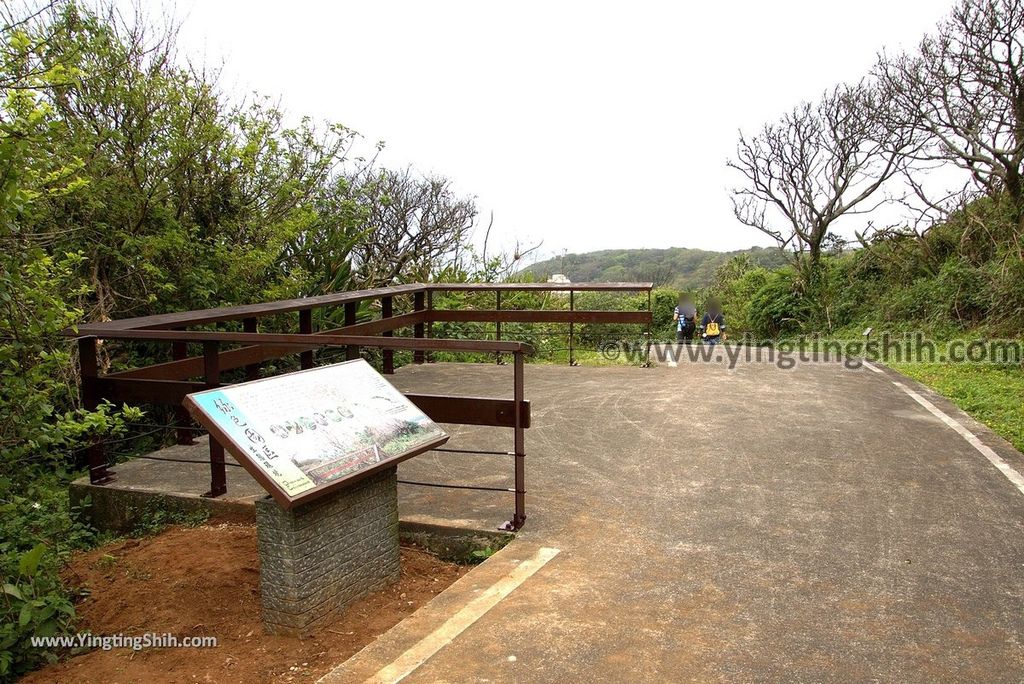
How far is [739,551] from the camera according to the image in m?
4.22

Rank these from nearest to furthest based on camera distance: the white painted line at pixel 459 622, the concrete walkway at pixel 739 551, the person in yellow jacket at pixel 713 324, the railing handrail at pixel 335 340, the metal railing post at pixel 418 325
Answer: the white painted line at pixel 459 622 → the concrete walkway at pixel 739 551 → the railing handrail at pixel 335 340 → the metal railing post at pixel 418 325 → the person in yellow jacket at pixel 713 324

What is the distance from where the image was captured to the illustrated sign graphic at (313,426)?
339 cm

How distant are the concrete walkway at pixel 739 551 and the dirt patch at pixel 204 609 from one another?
0.35 meters

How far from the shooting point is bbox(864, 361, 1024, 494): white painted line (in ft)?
18.0

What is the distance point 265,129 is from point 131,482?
552 cm

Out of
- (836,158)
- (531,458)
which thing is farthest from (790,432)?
(836,158)

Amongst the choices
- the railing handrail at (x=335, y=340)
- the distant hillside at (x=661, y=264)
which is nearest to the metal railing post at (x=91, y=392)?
the railing handrail at (x=335, y=340)

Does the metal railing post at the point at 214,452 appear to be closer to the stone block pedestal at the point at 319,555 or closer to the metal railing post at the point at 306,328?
the stone block pedestal at the point at 319,555

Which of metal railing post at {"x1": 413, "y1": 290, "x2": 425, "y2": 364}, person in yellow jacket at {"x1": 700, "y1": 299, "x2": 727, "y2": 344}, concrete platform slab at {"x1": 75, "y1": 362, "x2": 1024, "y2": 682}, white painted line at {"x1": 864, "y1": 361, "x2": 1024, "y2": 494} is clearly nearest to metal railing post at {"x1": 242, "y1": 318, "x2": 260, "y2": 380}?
concrete platform slab at {"x1": 75, "y1": 362, "x2": 1024, "y2": 682}

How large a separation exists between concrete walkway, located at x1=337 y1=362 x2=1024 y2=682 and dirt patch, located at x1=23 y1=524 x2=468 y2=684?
0.35 m

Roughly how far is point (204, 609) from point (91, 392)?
2.21m

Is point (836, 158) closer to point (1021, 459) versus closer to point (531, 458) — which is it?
point (1021, 459)

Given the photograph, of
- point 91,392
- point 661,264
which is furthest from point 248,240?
point 661,264

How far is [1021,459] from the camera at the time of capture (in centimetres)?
595
